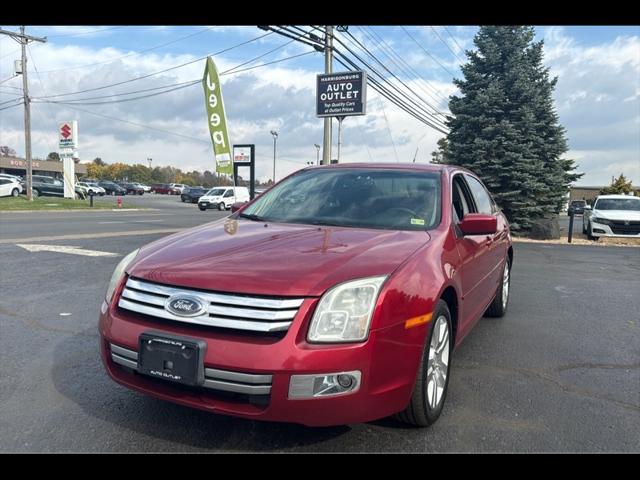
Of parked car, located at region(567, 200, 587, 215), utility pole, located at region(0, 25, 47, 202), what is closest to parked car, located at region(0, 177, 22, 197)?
utility pole, located at region(0, 25, 47, 202)

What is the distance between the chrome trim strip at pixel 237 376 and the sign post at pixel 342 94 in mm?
19871

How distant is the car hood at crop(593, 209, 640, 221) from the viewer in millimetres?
15403

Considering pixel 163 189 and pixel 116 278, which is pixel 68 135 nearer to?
pixel 116 278

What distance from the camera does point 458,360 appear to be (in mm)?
4172

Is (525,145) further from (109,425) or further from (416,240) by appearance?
(109,425)

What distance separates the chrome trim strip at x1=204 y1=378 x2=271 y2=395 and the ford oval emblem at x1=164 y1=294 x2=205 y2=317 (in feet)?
1.08

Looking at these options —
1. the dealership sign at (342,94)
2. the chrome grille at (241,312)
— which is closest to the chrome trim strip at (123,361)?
the chrome grille at (241,312)

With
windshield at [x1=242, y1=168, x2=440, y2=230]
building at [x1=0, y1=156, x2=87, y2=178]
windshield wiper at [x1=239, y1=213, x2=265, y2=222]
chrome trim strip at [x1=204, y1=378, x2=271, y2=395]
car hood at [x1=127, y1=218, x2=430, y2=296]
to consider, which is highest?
building at [x1=0, y1=156, x2=87, y2=178]

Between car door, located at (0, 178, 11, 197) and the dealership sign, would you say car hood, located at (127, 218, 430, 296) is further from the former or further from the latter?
car door, located at (0, 178, 11, 197)

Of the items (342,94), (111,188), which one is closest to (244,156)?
(342,94)

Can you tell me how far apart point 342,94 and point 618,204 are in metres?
11.4

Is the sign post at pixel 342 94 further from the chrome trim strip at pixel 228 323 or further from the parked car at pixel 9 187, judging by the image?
the parked car at pixel 9 187
